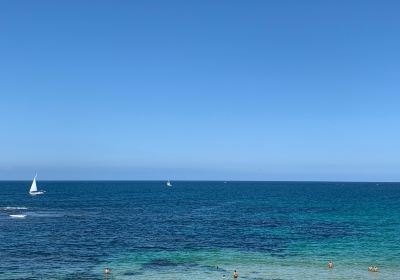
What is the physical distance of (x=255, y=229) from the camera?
322ft

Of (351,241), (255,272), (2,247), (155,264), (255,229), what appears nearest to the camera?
(255,272)

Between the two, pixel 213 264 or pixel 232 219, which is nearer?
pixel 213 264

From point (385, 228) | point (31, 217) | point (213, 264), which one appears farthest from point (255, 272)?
point (31, 217)

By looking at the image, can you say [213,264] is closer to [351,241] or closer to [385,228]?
[351,241]

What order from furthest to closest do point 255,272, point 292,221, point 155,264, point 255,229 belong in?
1. point 292,221
2. point 255,229
3. point 155,264
4. point 255,272

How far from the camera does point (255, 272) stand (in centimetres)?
5816

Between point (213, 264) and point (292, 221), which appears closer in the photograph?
point (213, 264)

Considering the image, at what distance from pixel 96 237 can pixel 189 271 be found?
33.0m

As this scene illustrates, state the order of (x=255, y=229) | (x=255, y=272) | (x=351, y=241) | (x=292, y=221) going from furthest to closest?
1. (x=292, y=221)
2. (x=255, y=229)
3. (x=351, y=241)
4. (x=255, y=272)

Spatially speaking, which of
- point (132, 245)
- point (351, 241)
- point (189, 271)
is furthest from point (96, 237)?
point (351, 241)

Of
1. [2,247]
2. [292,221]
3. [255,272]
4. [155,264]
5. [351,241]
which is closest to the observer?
[255,272]

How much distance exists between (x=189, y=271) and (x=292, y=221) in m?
60.5

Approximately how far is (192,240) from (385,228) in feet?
146

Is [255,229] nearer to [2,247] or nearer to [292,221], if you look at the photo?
[292,221]
